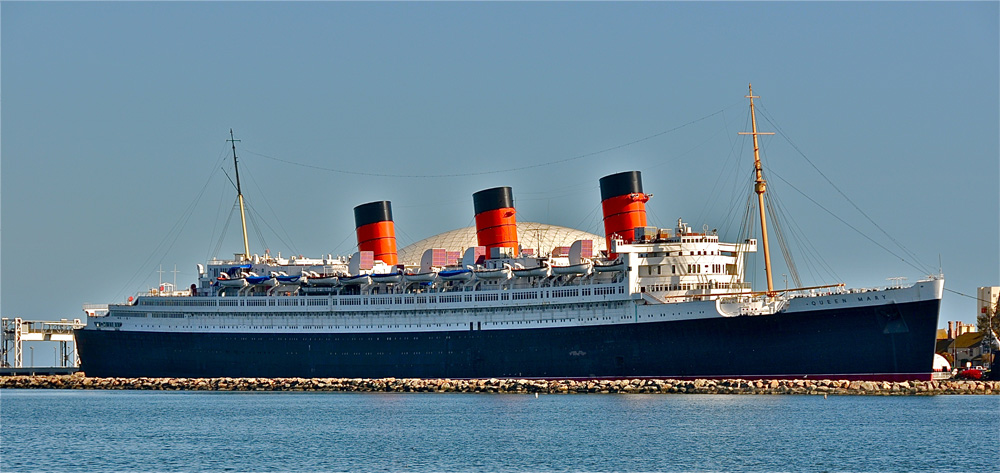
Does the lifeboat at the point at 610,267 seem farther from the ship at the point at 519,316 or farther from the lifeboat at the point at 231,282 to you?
the lifeboat at the point at 231,282

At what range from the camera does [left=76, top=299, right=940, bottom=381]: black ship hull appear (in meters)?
70.1

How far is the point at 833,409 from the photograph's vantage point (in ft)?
203

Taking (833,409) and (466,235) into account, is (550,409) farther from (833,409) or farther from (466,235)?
(466,235)

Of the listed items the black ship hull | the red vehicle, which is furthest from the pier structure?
the red vehicle

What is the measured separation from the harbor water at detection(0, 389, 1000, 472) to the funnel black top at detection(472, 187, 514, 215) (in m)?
18.0

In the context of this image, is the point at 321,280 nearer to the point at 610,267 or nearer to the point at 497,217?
the point at 497,217

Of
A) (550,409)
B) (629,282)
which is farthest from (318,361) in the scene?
(550,409)

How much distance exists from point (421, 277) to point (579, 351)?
12913 millimetres

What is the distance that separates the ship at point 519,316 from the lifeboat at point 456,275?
0.09 meters

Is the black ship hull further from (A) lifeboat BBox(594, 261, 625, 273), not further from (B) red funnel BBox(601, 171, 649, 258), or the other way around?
(B) red funnel BBox(601, 171, 649, 258)

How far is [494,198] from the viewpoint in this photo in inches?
3472

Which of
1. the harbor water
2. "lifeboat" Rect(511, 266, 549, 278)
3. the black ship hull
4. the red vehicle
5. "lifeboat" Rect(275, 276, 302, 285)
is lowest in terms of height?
the harbor water

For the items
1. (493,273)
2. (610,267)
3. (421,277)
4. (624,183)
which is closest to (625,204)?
(624,183)

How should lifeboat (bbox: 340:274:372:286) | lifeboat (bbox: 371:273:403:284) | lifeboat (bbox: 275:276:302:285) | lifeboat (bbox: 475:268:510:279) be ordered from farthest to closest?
1. lifeboat (bbox: 275:276:302:285)
2. lifeboat (bbox: 340:274:372:286)
3. lifeboat (bbox: 371:273:403:284)
4. lifeboat (bbox: 475:268:510:279)
